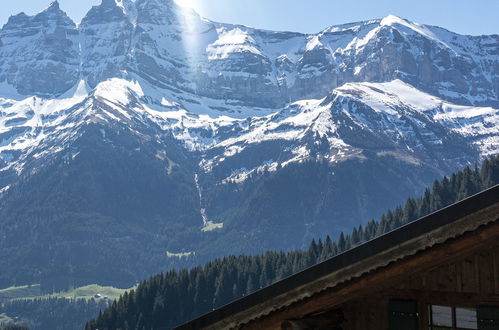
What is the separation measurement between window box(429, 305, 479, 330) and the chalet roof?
1.22m

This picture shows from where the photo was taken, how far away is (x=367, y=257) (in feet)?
44.5

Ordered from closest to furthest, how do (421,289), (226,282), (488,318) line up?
(488,318)
(421,289)
(226,282)

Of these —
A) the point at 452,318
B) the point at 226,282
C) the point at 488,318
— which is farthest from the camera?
the point at 226,282

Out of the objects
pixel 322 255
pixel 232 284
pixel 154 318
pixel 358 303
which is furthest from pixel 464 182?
pixel 358 303

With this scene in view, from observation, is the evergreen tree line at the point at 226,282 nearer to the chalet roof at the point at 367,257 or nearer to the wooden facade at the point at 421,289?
the chalet roof at the point at 367,257

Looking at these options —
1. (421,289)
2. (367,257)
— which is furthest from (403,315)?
(367,257)

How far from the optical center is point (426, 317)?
539 inches

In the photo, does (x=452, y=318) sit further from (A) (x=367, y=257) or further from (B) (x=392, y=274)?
(A) (x=367, y=257)

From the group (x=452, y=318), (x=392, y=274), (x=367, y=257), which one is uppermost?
(x=367, y=257)

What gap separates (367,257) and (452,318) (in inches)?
73.4

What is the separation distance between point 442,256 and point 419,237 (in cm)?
68

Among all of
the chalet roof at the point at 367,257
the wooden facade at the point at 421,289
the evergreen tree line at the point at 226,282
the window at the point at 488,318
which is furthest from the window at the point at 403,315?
the evergreen tree line at the point at 226,282

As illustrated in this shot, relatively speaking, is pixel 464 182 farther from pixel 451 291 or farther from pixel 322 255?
pixel 451 291

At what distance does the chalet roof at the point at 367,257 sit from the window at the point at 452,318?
1219 mm
